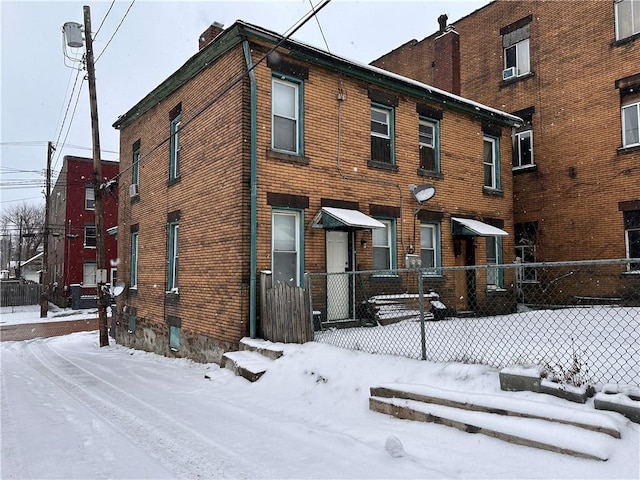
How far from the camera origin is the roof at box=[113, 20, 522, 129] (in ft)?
30.5

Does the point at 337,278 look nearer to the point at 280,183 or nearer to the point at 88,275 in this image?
the point at 280,183

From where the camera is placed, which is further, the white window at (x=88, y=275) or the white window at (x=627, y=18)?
the white window at (x=88, y=275)

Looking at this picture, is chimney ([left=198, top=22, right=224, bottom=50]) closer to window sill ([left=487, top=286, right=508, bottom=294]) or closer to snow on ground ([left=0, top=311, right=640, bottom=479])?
snow on ground ([left=0, top=311, right=640, bottom=479])

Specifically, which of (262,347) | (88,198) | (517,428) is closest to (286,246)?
(262,347)

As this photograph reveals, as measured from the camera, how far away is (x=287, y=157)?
9.66 m

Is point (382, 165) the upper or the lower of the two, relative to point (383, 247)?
upper

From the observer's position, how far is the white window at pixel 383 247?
1127cm

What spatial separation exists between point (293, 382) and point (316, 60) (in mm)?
7124

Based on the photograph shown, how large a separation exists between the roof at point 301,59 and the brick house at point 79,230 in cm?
2202

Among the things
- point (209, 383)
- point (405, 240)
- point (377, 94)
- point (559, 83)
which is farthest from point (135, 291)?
point (559, 83)

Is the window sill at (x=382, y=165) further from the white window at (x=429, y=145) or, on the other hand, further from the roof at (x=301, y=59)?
the roof at (x=301, y=59)

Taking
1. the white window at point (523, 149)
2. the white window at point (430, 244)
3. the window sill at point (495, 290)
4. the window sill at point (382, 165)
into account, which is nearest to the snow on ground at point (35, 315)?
the white window at point (430, 244)

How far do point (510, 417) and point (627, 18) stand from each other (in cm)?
1574

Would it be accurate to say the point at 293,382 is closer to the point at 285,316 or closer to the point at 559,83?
the point at 285,316
